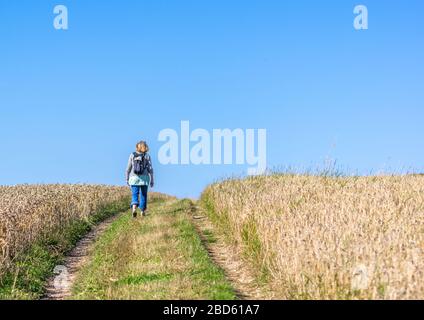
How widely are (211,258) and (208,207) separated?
10938 millimetres

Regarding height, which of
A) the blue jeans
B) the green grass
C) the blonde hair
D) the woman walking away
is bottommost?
the green grass

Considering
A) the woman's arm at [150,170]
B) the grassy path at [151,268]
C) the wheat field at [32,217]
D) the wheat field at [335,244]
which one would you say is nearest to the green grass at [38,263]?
the wheat field at [32,217]

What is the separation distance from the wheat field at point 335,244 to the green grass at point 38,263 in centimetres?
463

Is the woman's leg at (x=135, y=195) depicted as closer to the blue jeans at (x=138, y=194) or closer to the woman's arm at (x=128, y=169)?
the blue jeans at (x=138, y=194)

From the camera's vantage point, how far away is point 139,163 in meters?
23.4

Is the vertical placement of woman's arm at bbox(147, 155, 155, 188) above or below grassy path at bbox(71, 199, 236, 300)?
above

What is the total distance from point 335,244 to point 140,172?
1486 cm

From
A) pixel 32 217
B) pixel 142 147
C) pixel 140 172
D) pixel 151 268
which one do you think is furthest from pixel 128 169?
pixel 151 268

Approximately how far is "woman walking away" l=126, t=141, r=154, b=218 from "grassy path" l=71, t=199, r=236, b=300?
3.95 metres

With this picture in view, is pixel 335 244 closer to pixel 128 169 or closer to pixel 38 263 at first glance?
pixel 38 263

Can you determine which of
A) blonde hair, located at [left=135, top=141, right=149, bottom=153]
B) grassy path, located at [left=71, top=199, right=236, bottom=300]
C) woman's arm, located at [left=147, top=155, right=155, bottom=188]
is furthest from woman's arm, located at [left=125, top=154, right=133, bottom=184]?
grassy path, located at [left=71, top=199, right=236, bottom=300]

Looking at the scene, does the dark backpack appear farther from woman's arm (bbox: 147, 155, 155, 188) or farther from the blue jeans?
the blue jeans

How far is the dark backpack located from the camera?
23406 mm
